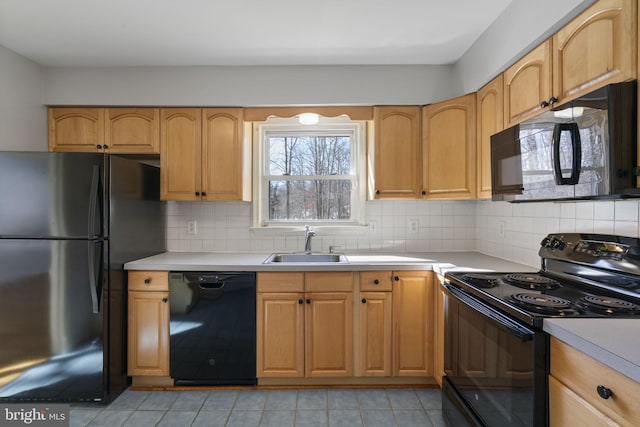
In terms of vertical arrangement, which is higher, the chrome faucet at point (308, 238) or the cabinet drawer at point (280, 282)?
the chrome faucet at point (308, 238)

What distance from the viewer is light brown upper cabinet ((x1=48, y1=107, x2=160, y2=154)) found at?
256cm

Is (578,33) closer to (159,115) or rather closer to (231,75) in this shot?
(231,75)

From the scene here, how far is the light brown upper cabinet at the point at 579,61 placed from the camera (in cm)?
113

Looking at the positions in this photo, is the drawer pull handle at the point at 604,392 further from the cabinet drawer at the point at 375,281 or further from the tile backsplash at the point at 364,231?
the tile backsplash at the point at 364,231

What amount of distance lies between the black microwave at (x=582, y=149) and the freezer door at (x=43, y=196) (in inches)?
93.8

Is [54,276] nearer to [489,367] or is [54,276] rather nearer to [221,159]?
[221,159]

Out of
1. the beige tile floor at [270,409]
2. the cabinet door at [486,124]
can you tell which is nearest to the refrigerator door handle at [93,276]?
the beige tile floor at [270,409]

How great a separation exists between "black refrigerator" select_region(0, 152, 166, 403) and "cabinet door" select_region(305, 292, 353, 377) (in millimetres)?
1301

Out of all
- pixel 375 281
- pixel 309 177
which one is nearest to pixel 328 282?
pixel 375 281

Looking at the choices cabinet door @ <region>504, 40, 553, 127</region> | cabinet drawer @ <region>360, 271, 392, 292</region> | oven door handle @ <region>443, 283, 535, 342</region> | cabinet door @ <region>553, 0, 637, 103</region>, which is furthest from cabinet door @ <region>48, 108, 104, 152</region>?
cabinet door @ <region>553, 0, 637, 103</region>

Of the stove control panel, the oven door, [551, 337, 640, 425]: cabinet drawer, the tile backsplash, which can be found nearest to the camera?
[551, 337, 640, 425]: cabinet drawer

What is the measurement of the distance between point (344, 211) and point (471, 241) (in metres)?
1.12

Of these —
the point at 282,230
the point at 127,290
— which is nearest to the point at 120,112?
the point at 127,290

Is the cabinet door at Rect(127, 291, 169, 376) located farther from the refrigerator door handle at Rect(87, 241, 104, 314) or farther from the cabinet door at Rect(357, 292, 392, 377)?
the cabinet door at Rect(357, 292, 392, 377)
